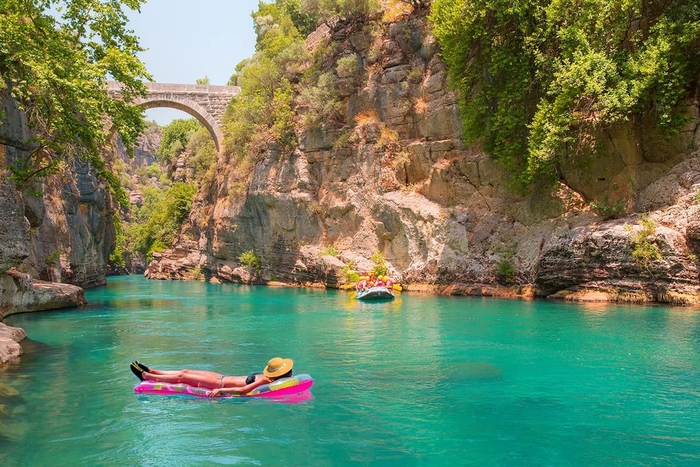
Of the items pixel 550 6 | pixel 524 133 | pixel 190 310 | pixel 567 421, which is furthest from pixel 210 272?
pixel 567 421

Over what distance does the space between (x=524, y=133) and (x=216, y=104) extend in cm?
2872

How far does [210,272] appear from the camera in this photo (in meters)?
48.7

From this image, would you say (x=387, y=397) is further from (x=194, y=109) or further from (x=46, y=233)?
(x=194, y=109)

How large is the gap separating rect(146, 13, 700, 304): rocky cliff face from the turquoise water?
3528 millimetres

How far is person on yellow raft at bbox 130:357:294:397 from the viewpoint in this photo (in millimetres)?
9430

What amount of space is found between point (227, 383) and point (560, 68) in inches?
705

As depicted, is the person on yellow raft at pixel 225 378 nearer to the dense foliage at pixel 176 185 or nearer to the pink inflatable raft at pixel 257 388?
the pink inflatable raft at pixel 257 388

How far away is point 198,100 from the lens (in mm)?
46312

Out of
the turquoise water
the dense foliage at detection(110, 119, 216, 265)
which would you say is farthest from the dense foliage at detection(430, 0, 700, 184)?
the dense foliage at detection(110, 119, 216, 265)

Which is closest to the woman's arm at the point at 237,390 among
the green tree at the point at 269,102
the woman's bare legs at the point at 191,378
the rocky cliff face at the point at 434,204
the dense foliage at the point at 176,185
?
the woman's bare legs at the point at 191,378

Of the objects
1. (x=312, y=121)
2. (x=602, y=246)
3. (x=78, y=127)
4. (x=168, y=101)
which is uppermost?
(x=168, y=101)

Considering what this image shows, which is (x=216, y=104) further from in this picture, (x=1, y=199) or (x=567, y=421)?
(x=567, y=421)

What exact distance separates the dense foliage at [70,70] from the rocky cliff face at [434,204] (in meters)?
15.7

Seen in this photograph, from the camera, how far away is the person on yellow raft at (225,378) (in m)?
9.43
